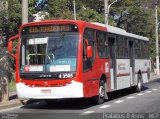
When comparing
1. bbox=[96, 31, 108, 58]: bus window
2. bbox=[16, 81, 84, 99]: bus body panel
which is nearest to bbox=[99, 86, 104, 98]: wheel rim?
bbox=[96, 31, 108, 58]: bus window

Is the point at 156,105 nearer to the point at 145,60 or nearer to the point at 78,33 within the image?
the point at 78,33

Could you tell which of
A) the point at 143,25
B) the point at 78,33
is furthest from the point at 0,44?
the point at 143,25

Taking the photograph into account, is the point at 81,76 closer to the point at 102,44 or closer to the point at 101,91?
the point at 101,91

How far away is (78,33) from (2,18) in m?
4.19

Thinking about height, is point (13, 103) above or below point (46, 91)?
below

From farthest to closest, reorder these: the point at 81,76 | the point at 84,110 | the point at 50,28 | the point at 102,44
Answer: the point at 102,44
the point at 50,28
the point at 84,110
the point at 81,76

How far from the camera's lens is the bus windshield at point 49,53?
16000 mm

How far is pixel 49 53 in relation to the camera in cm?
1619

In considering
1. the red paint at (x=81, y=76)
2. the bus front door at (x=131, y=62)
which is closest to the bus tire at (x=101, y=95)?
the red paint at (x=81, y=76)

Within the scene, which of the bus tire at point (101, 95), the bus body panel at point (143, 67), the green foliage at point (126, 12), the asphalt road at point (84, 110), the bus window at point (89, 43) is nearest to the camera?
the asphalt road at point (84, 110)

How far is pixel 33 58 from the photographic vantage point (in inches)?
651

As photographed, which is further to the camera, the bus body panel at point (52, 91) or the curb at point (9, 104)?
the curb at point (9, 104)

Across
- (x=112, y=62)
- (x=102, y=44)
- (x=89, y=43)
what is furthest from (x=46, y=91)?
(x=112, y=62)

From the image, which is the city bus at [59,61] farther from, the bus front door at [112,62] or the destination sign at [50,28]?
the bus front door at [112,62]
